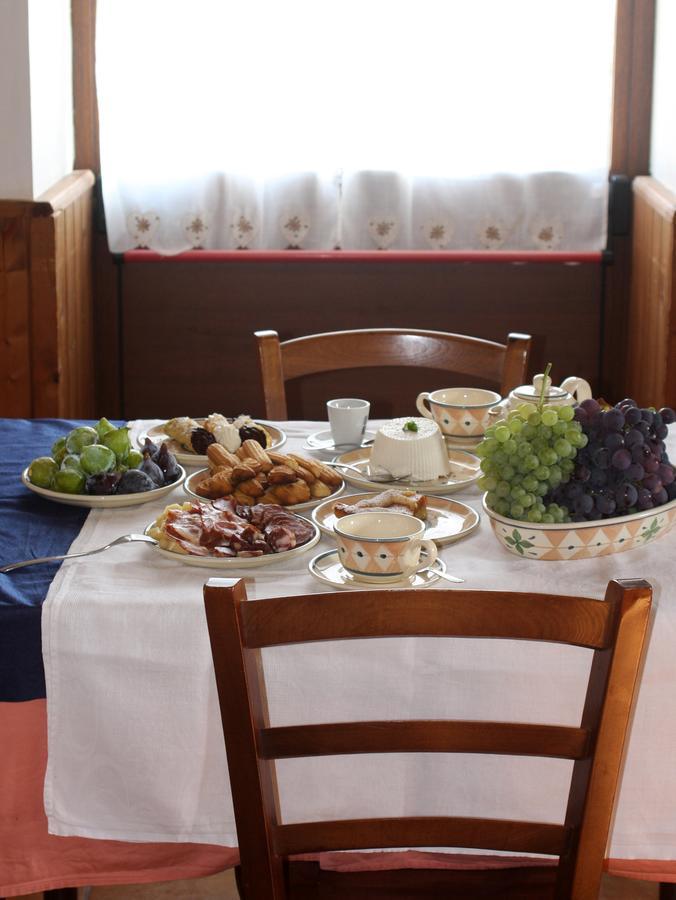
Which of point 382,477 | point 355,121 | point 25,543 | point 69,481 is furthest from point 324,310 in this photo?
point 25,543

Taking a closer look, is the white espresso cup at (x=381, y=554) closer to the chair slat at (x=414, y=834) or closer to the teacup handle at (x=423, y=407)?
the chair slat at (x=414, y=834)

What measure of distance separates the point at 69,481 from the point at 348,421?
1.43ft

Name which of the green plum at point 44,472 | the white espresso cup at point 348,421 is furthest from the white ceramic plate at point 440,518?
the green plum at point 44,472

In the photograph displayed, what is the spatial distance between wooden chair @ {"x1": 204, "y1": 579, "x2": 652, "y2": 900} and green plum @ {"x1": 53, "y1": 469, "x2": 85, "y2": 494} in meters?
0.59

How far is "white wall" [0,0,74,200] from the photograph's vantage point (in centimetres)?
282

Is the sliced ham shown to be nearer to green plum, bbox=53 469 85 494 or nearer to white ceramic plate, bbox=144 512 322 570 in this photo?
white ceramic plate, bbox=144 512 322 570

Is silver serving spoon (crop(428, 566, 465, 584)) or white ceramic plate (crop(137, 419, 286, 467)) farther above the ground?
white ceramic plate (crop(137, 419, 286, 467))

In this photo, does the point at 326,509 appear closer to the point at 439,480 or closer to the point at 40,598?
the point at 439,480

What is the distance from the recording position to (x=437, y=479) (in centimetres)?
154

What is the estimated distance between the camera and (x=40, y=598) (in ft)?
3.85

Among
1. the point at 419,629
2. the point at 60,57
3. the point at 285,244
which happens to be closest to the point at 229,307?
the point at 285,244

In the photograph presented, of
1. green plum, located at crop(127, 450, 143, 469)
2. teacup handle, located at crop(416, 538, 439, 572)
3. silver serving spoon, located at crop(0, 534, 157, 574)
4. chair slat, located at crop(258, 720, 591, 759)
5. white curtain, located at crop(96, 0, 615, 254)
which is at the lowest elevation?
chair slat, located at crop(258, 720, 591, 759)

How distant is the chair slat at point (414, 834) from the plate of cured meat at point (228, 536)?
343 millimetres

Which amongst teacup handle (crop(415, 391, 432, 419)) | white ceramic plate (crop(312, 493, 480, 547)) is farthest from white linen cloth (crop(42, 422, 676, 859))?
teacup handle (crop(415, 391, 432, 419))
